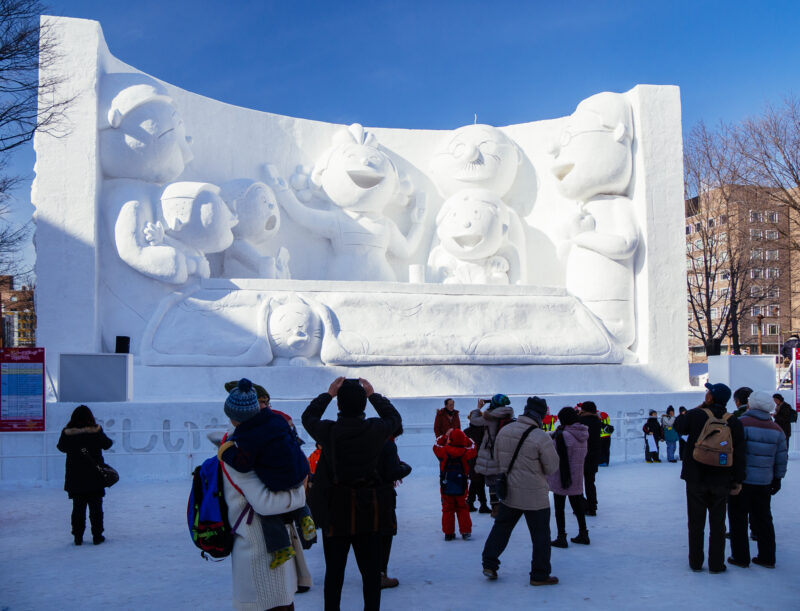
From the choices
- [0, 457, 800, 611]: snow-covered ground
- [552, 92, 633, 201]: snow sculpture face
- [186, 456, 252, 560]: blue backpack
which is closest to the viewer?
[186, 456, 252, 560]: blue backpack

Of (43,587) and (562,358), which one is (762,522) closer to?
(43,587)

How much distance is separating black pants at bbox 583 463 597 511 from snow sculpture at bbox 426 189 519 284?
5.79 metres

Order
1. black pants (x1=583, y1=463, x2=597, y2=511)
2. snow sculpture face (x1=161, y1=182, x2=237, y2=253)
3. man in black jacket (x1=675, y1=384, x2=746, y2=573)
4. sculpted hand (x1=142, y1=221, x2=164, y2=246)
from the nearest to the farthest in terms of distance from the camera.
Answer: man in black jacket (x1=675, y1=384, x2=746, y2=573) < black pants (x1=583, y1=463, x2=597, y2=511) < sculpted hand (x1=142, y1=221, x2=164, y2=246) < snow sculpture face (x1=161, y1=182, x2=237, y2=253)

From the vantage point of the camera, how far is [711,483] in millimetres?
4422

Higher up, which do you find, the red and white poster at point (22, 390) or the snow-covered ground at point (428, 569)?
the red and white poster at point (22, 390)

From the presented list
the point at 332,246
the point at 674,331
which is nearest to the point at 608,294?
the point at 674,331

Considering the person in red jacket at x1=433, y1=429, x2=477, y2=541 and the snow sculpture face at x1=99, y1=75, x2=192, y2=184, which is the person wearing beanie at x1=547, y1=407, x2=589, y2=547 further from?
the snow sculpture face at x1=99, y1=75, x2=192, y2=184

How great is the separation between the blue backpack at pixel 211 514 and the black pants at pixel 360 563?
0.65m

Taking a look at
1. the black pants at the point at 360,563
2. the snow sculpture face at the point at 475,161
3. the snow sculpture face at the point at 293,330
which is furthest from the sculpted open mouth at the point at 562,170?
the black pants at the point at 360,563

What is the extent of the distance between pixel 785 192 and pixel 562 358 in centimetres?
1043

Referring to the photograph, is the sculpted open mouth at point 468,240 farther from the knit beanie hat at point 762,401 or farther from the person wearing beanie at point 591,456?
the knit beanie hat at point 762,401

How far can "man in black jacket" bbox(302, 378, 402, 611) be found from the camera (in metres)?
3.28

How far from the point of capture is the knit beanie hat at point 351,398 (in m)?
3.32

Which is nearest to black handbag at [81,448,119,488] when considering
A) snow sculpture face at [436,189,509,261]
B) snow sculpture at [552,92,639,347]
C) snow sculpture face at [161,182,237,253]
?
→ snow sculpture face at [161,182,237,253]
